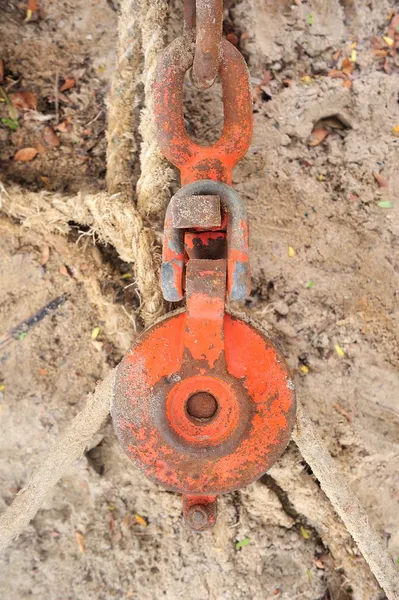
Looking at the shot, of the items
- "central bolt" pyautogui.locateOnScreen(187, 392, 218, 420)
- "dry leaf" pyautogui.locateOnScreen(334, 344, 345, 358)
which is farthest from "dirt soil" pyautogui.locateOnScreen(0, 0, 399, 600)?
"central bolt" pyautogui.locateOnScreen(187, 392, 218, 420)

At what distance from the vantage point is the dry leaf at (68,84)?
2.18 meters

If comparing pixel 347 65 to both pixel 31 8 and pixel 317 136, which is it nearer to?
pixel 317 136

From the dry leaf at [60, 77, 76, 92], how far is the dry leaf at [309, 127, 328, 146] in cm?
94

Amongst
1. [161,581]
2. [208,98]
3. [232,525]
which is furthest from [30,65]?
[161,581]

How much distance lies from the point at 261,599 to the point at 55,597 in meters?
0.81

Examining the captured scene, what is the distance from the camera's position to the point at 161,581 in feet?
7.31

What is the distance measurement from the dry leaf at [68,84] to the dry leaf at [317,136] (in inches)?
37.0

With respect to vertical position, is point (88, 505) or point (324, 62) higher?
point (324, 62)

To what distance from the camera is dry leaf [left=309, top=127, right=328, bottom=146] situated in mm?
2201

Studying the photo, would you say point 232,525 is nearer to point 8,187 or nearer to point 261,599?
point 261,599

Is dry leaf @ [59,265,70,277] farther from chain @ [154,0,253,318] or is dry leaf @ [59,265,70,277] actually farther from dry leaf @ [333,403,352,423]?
dry leaf @ [333,403,352,423]

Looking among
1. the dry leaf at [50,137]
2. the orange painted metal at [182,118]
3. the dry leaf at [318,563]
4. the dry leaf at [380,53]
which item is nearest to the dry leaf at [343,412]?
the dry leaf at [318,563]

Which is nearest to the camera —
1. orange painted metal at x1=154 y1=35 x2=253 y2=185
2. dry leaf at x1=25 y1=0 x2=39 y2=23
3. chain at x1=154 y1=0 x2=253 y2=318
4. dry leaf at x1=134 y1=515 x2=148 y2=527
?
chain at x1=154 y1=0 x2=253 y2=318

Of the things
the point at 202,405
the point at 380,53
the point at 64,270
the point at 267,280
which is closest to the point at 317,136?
the point at 380,53
